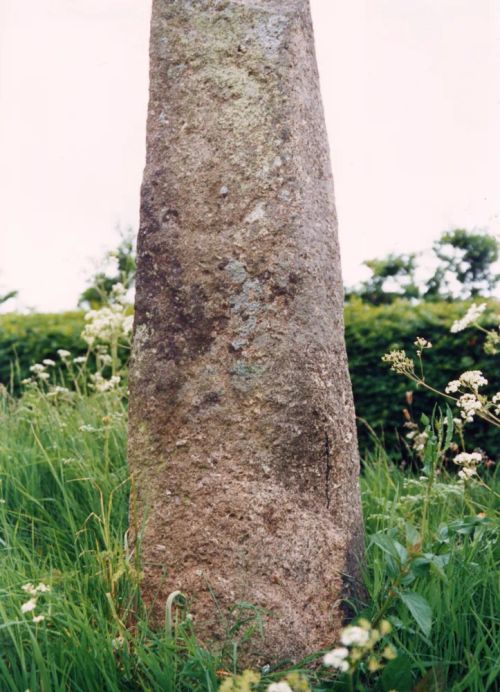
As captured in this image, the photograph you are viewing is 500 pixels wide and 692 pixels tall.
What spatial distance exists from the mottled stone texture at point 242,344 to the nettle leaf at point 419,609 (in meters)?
0.35

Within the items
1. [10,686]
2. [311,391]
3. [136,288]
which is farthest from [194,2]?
[10,686]

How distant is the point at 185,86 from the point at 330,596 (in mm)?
1597

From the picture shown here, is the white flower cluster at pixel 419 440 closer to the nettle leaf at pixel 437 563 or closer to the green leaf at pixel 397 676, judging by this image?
the nettle leaf at pixel 437 563

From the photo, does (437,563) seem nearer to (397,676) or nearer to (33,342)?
(397,676)

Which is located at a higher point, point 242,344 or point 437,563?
point 242,344

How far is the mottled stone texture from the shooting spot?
2211 mm

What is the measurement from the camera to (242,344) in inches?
88.6

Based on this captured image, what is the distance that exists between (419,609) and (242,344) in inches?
33.6

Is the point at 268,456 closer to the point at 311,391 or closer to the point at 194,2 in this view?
the point at 311,391

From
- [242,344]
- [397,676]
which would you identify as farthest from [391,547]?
[242,344]

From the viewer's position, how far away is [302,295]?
2279mm

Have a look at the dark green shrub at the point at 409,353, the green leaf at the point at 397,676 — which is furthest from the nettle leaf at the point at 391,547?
the dark green shrub at the point at 409,353

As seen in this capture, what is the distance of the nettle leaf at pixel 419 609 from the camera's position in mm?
1913

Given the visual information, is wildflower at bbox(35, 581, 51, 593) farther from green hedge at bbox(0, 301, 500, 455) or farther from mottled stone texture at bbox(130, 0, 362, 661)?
green hedge at bbox(0, 301, 500, 455)
